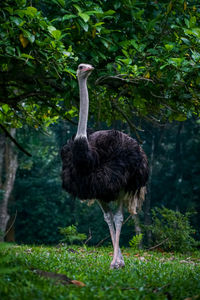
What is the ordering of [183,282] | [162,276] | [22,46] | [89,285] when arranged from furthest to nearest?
[162,276] < [22,46] < [183,282] < [89,285]

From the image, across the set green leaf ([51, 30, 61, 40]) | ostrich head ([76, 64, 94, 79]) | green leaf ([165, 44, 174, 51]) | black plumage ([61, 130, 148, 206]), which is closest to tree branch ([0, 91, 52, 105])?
ostrich head ([76, 64, 94, 79])

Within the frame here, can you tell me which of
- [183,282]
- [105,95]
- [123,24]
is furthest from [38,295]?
[105,95]

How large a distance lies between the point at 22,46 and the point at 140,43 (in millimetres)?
1539

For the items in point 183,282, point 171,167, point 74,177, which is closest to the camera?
point 183,282

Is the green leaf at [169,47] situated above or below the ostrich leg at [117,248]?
above

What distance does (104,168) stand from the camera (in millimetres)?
6137

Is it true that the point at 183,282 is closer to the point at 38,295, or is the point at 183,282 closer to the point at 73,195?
the point at 38,295

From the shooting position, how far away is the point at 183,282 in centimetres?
462

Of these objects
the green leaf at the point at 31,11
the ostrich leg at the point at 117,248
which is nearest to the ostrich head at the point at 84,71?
the green leaf at the point at 31,11

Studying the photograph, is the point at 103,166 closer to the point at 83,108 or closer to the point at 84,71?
the point at 83,108

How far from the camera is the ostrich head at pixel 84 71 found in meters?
5.47

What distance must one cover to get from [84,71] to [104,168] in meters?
1.39

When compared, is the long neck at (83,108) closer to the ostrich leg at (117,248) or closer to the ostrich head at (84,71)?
the ostrich head at (84,71)

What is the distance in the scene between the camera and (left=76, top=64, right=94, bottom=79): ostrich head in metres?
5.47
